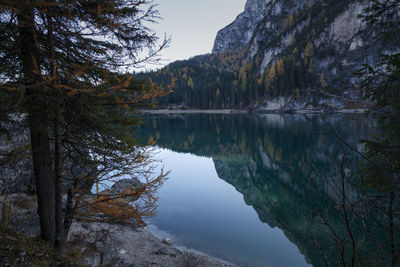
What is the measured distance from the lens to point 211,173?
19328 mm

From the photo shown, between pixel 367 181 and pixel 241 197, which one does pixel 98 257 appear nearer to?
pixel 367 181

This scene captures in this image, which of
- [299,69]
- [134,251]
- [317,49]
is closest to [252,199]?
[134,251]

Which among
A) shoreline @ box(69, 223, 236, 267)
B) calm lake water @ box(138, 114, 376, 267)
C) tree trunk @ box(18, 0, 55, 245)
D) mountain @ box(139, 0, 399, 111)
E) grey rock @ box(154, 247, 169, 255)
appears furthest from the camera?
mountain @ box(139, 0, 399, 111)

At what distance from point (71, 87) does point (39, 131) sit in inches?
38.5

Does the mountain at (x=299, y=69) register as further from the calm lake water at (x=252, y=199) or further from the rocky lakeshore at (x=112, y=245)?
the rocky lakeshore at (x=112, y=245)

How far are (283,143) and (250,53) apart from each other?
6076 inches

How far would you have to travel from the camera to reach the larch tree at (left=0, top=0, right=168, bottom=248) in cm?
284

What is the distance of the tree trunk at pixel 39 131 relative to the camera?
108 inches

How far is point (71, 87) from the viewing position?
2807 millimetres

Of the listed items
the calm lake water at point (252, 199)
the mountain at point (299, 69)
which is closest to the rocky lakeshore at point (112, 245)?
the calm lake water at point (252, 199)

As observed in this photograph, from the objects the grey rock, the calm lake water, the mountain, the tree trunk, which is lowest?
the calm lake water

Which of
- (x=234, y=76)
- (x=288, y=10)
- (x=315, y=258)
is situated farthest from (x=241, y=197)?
(x=288, y=10)

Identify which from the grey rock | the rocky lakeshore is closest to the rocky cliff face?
the rocky lakeshore

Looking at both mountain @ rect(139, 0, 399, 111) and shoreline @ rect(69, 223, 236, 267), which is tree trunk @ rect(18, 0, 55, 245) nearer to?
shoreline @ rect(69, 223, 236, 267)
